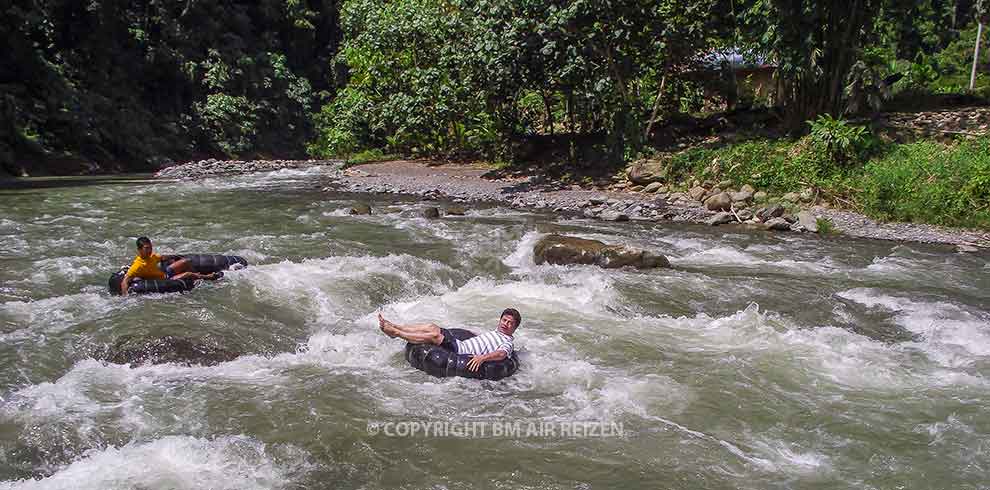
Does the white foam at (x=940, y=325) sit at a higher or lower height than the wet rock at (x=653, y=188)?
lower

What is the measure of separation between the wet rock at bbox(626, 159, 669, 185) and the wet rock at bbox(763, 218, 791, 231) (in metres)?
4.36

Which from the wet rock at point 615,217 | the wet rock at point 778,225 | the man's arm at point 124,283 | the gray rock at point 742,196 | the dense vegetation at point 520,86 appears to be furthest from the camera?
the dense vegetation at point 520,86

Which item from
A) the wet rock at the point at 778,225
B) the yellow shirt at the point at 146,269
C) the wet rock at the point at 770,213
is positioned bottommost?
the wet rock at the point at 778,225

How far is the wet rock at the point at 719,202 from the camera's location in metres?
16.4

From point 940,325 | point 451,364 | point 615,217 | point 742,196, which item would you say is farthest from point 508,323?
point 742,196

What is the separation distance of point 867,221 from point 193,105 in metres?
30.4

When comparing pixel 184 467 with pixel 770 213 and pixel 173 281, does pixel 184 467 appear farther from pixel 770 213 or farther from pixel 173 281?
pixel 770 213

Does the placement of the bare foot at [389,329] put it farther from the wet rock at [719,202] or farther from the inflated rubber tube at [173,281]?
the wet rock at [719,202]

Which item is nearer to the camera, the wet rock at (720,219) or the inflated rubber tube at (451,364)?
the inflated rubber tube at (451,364)

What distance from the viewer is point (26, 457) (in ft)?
18.3

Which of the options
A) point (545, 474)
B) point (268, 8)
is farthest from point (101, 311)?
point (268, 8)

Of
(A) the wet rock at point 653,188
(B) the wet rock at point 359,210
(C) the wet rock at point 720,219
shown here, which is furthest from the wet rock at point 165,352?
(A) the wet rock at point 653,188

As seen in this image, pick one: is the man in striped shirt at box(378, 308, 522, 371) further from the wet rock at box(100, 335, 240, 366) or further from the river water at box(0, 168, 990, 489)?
the wet rock at box(100, 335, 240, 366)

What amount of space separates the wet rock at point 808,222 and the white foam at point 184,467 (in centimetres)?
1203
